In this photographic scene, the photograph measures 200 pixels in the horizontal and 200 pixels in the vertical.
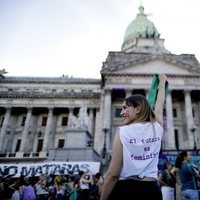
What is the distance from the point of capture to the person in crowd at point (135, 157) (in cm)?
207

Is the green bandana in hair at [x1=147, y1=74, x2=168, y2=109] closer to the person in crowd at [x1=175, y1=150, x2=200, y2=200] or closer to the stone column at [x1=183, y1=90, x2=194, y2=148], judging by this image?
the person in crowd at [x1=175, y1=150, x2=200, y2=200]

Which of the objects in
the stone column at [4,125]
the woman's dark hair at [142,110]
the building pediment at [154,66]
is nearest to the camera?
the woman's dark hair at [142,110]

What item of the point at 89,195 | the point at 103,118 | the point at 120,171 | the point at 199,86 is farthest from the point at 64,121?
the point at 120,171

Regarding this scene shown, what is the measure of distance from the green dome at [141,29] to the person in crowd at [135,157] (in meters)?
53.2

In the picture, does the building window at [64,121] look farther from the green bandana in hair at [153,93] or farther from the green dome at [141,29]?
the green bandana in hair at [153,93]

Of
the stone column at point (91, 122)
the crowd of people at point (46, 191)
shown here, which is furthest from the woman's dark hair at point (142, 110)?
the stone column at point (91, 122)

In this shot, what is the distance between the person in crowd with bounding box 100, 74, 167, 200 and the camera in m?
2.07

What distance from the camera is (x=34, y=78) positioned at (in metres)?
46.3

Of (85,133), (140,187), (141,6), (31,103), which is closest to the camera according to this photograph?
(140,187)

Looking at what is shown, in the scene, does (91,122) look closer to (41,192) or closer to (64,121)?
(64,121)

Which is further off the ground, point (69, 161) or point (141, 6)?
point (141, 6)

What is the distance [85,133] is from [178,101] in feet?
67.4

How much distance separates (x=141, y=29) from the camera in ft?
180

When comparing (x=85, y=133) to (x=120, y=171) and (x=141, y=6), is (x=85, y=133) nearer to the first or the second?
(x=120, y=171)
